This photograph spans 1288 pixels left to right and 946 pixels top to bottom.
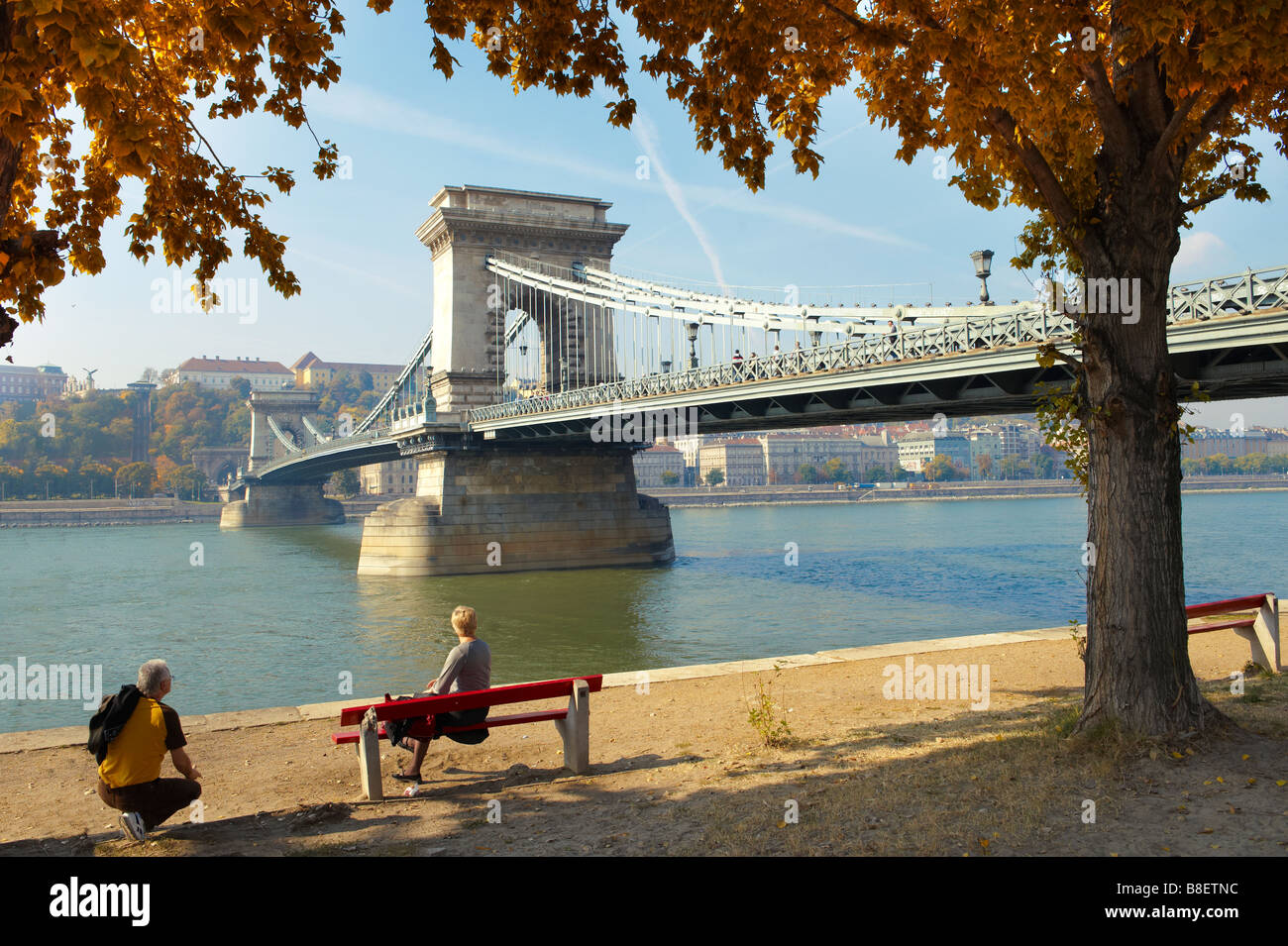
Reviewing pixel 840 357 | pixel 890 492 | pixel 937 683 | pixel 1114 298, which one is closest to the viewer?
pixel 1114 298

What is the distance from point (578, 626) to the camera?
2267 centimetres

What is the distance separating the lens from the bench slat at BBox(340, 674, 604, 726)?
5.89 m

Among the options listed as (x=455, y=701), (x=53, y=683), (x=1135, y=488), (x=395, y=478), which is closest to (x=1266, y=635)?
(x=1135, y=488)

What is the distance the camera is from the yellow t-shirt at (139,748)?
496 centimetres

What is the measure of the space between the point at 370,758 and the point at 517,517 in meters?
30.3

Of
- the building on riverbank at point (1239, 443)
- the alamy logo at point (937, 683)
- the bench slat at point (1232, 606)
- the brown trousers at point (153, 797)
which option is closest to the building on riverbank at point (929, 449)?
the building on riverbank at point (1239, 443)

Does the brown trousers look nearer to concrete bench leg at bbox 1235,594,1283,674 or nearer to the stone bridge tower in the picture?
concrete bench leg at bbox 1235,594,1283,674

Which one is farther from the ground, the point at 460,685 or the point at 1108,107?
the point at 1108,107

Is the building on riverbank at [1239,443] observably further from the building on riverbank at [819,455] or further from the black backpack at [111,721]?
the black backpack at [111,721]

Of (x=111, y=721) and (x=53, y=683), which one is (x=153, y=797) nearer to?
(x=111, y=721)

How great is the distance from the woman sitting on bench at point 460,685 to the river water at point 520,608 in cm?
892

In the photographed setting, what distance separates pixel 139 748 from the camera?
499cm

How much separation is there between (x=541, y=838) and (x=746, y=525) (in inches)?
2801
